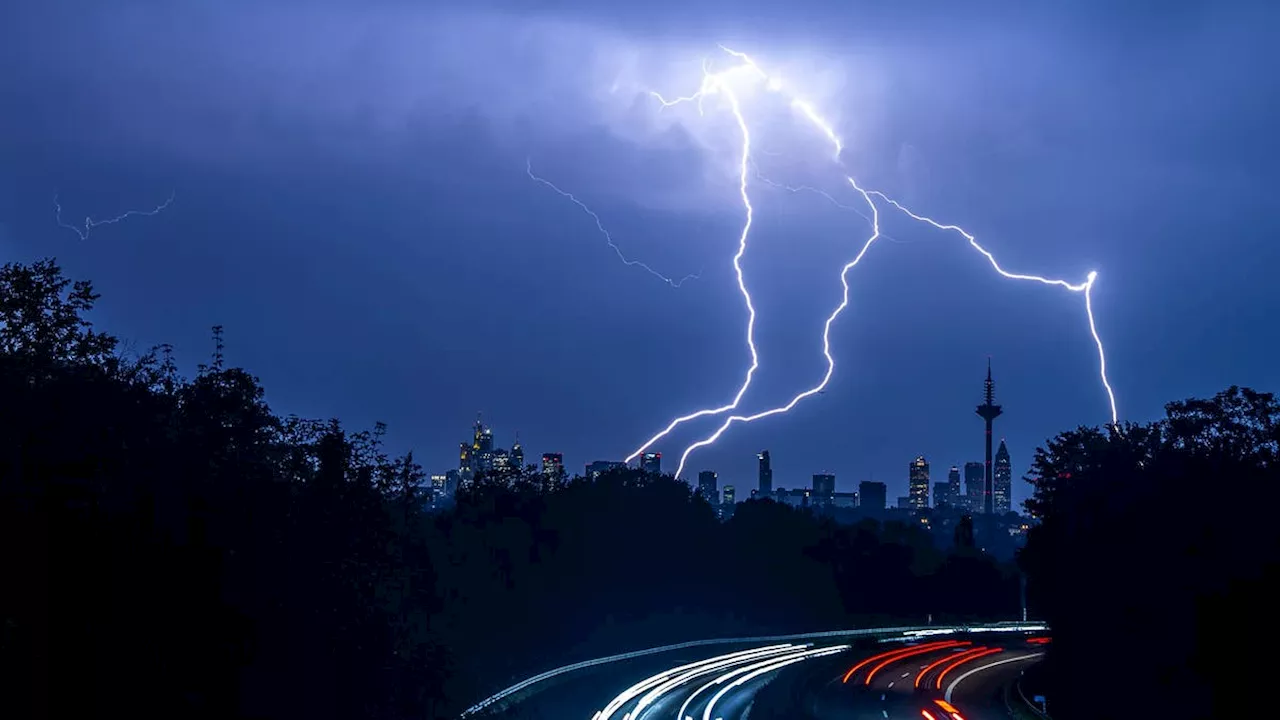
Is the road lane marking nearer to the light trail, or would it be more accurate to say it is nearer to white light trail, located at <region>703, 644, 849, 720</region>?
white light trail, located at <region>703, 644, 849, 720</region>

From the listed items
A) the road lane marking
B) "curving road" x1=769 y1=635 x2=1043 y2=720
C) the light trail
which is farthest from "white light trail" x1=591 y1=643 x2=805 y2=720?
the road lane marking

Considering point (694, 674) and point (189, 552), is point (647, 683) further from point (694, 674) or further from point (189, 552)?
point (189, 552)

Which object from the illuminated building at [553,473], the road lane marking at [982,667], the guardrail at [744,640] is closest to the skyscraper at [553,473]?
the illuminated building at [553,473]

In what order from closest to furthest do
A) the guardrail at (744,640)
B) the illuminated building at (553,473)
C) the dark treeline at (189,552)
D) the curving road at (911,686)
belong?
the dark treeline at (189,552) < the guardrail at (744,640) < the curving road at (911,686) < the illuminated building at (553,473)

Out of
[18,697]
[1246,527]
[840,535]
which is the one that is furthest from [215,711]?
[840,535]

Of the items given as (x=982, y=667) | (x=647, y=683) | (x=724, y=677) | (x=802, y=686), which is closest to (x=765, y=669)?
(x=724, y=677)

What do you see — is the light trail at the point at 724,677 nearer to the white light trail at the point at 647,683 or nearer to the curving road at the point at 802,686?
the curving road at the point at 802,686

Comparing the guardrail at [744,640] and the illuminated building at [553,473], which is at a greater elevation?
the illuminated building at [553,473]

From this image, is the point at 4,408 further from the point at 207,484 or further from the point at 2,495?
the point at 207,484
